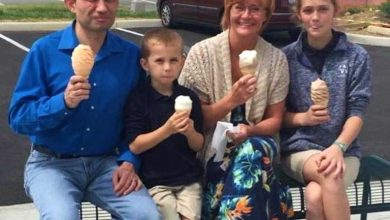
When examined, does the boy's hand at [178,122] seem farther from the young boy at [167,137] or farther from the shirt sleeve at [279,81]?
the shirt sleeve at [279,81]

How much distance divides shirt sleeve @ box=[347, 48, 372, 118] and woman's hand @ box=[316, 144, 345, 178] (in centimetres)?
28

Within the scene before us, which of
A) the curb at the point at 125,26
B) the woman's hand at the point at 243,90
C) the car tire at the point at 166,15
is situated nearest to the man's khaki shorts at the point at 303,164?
the woman's hand at the point at 243,90

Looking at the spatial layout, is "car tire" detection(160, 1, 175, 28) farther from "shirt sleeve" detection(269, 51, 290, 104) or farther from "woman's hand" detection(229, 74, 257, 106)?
"woman's hand" detection(229, 74, 257, 106)

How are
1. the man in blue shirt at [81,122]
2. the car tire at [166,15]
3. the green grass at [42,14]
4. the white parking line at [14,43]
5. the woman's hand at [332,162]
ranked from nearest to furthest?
1. the man in blue shirt at [81,122]
2. the woman's hand at [332,162]
3. the white parking line at [14,43]
4. the car tire at [166,15]
5. the green grass at [42,14]

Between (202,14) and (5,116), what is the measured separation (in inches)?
310

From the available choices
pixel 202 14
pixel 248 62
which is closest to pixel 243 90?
pixel 248 62

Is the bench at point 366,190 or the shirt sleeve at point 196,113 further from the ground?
the shirt sleeve at point 196,113

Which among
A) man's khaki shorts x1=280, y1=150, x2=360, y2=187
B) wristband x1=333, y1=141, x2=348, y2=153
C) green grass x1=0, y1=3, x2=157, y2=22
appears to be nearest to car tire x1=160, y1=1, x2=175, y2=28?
green grass x1=0, y1=3, x2=157, y2=22

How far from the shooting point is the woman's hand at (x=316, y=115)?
3.71 metres

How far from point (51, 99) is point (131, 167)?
0.51m

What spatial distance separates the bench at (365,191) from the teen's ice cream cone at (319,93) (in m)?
0.49


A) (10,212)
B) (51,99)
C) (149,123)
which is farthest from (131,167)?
(10,212)

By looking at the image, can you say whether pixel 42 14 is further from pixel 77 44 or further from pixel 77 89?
pixel 77 89

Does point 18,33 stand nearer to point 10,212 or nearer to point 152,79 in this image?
point 10,212
